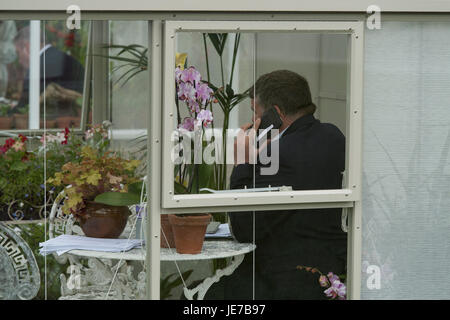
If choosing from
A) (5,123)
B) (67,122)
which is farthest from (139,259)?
(5,123)

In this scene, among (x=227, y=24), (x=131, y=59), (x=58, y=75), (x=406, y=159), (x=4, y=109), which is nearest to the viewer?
(x=227, y=24)

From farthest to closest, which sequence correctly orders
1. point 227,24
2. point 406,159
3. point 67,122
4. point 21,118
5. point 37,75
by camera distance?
point 37,75
point 21,118
point 67,122
point 406,159
point 227,24

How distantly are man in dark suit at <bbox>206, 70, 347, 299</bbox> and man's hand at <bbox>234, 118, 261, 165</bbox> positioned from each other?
1 centimetres

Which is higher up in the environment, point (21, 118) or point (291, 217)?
point (21, 118)

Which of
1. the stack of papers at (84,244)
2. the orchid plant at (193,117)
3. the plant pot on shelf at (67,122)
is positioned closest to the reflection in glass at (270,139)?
the orchid plant at (193,117)

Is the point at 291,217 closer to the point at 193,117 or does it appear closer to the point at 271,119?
the point at 271,119

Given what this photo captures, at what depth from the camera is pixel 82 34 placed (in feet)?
16.4

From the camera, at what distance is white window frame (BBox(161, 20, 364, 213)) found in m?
2.95

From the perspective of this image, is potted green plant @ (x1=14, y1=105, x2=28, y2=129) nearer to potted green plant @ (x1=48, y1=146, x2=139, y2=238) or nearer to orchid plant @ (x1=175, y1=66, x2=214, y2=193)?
potted green plant @ (x1=48, y1=146, x2=139, y2=238)

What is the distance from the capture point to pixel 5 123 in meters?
4.67

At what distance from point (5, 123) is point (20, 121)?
17 centimetres

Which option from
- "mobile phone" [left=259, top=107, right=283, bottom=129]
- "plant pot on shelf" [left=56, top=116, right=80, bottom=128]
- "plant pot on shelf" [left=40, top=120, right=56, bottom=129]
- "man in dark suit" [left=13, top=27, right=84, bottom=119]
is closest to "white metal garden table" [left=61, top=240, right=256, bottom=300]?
"mobile phone" [left=259, top=107, right=283, bottom=129]

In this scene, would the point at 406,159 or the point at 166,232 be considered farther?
the point at 406,159

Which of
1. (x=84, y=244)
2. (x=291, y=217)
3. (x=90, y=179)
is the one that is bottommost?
(x=84, y=244)
